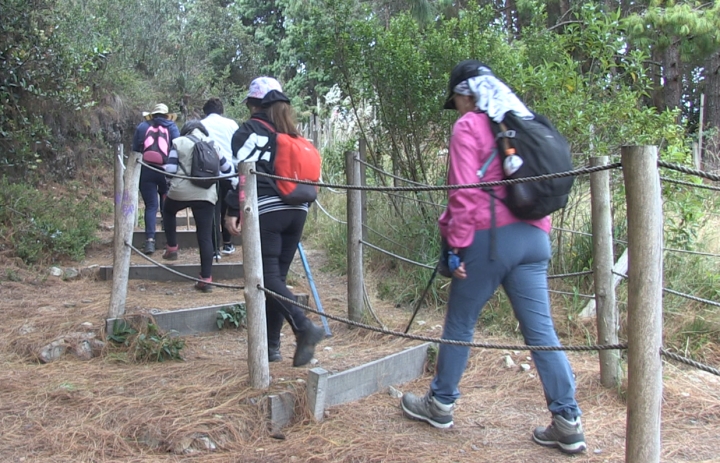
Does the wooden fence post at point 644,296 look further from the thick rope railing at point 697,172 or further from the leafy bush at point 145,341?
the leafy bush at point 145,341

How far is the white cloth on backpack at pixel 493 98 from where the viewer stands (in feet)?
9.11

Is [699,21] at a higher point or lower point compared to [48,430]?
higher

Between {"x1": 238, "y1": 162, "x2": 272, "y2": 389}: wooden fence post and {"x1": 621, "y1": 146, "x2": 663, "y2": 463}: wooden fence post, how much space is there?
1.89 metres

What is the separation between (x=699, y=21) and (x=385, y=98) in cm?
614

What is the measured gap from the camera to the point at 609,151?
205 inches

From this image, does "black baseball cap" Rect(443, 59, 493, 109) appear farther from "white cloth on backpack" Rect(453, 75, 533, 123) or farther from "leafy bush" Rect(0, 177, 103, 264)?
"leafy bush" Rect(0, 177, 103, 264)

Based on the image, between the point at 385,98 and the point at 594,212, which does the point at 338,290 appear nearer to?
the point at 385,98

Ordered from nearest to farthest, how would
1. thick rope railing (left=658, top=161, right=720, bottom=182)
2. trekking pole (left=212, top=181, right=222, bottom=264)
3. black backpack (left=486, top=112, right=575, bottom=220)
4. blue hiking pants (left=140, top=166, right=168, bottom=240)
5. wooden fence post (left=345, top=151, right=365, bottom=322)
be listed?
1. thick rope railing (left=658, top=161, right=720, bottom=182)
2. black backpack (left=486, top=112, right=575, bottom=220)
3. wooden fence post (left=345, top=151, right=365, bottom=322)
4. trekking pole (left=212, top=181, right=222, bottom=264)
5. blue hiking pants (left=140, top=166, right=168, bottom=240)

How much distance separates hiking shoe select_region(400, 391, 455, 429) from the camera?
3.19 m

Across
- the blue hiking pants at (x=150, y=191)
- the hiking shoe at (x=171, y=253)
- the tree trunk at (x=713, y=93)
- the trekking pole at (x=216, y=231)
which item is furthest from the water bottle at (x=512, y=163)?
the tree trunk at (x=713, y=93)

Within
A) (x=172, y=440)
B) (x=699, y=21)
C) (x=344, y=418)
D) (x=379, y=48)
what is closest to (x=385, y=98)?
(x=379, y=48)

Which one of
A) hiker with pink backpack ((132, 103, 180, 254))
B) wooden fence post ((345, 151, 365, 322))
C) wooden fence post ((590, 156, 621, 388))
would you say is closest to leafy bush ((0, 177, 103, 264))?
hiker with pink backpack ((132, 103, 180, 254))

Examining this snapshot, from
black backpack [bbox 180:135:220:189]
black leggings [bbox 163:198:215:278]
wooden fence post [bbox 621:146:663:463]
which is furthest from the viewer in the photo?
black backpack [bbox 180:135:220:189]

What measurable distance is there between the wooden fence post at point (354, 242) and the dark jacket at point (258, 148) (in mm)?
1058
